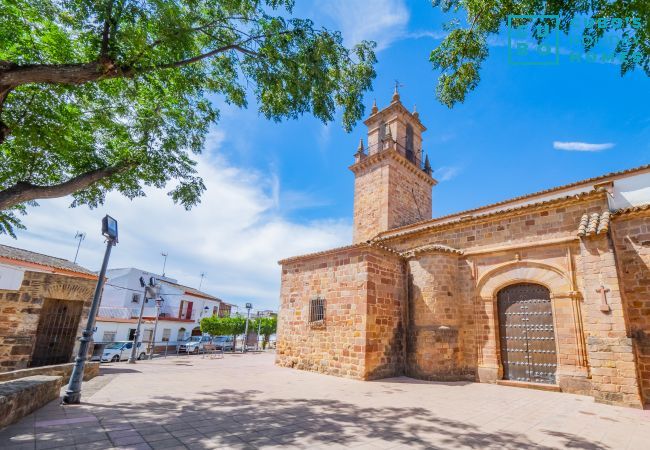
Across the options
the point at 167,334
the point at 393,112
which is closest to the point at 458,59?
the point at 393,112

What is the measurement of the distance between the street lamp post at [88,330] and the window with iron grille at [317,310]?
21.4ft

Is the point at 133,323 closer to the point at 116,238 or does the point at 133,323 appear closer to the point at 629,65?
the point at 116,238

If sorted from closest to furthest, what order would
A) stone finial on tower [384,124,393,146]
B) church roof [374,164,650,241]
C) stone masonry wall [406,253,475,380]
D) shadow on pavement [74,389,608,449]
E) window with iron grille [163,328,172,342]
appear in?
shadow on pavement [74,389,608,449], stone masonry wall [406,253,475,380], church roof [374,164,650,241], stone finial on tower [384,124,393,146], window with iron grille [163,328,172,342]

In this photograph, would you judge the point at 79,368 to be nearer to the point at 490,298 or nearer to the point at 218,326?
the point at 490,298

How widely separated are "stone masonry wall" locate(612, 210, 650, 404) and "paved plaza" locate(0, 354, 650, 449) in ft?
6.40

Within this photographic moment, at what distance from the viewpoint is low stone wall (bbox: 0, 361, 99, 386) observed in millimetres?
5406

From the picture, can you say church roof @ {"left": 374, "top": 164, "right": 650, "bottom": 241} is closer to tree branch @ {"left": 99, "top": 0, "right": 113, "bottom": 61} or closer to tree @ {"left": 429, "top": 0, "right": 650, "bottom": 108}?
tree @ {"left": 429, "top": 0, "right": 650, "bottom": 108}

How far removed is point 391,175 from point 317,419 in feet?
49.8

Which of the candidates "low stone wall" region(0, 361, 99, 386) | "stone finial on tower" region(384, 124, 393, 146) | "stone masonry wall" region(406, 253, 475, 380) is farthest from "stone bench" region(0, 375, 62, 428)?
"stone finial on tower" region(384, 124, 393, 146)

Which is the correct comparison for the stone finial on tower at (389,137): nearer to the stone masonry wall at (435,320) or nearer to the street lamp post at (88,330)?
the stone masonry wall at (435,320)

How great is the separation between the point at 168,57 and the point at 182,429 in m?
6.09

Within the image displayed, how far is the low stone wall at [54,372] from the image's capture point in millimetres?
5406

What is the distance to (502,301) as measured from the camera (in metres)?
9.56

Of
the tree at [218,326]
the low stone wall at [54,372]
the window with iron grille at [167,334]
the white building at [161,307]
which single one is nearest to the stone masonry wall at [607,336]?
the low stone wall at [54,372]
